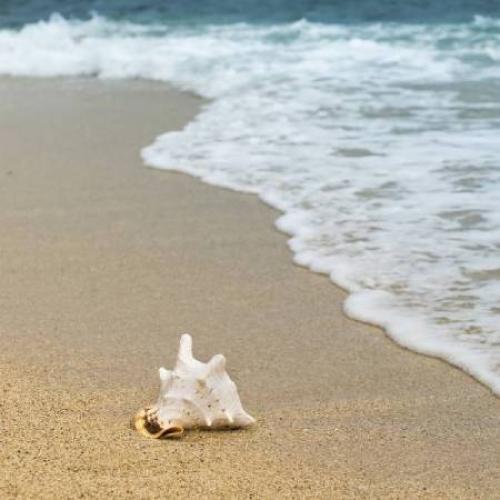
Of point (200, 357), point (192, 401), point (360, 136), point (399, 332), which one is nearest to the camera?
point (192, 401)

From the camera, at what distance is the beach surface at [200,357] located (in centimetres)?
239

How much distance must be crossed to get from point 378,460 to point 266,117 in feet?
14.2

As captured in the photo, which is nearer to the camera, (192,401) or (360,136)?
(192,401)

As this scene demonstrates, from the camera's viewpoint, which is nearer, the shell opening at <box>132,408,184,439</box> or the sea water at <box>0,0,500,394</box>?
the shell opening at <box>132,408,184,439</box>

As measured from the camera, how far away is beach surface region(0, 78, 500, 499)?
2.39m

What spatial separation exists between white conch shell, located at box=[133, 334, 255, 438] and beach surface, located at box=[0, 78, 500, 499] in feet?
0.14

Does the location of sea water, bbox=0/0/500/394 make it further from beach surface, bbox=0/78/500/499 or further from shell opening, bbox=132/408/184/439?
shell opening, bbox=132/408/184/439

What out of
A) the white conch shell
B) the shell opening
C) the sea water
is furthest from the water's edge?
the shell opening

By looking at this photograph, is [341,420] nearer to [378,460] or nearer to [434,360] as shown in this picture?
[378,460]

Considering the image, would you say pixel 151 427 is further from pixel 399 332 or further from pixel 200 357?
pixel 399 332

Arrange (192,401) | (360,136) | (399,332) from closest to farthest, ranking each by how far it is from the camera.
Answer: (192,401) → (399,332) → (360,136)

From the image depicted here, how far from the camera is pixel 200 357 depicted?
3152mm

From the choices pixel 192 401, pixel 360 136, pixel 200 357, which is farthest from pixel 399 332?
pixel 360 136

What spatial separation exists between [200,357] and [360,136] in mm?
3037
